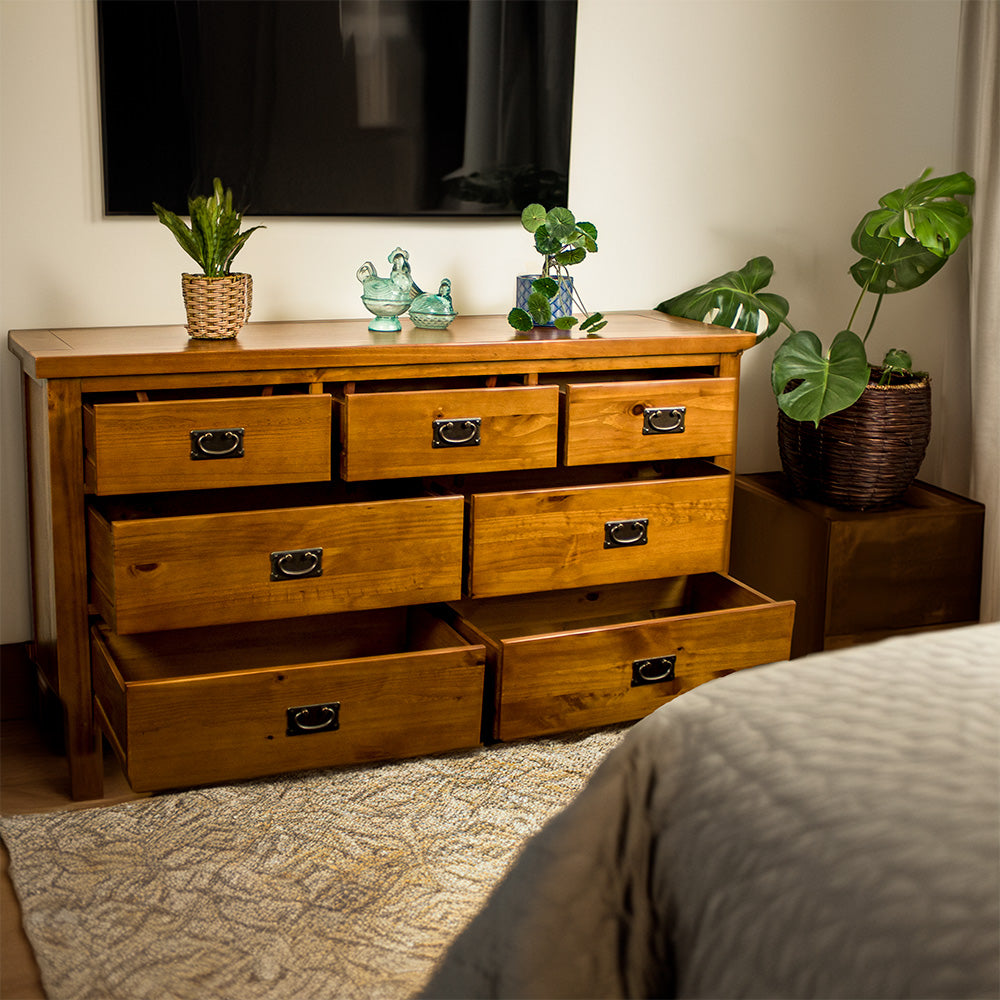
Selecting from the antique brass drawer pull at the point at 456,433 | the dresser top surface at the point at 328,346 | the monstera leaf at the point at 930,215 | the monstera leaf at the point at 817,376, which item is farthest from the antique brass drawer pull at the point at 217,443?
the monstera leaf at the point at 930,215

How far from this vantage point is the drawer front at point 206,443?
73.4 inches

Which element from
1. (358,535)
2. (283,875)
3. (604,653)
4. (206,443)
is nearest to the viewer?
(283,875)

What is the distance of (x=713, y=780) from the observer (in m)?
0.96

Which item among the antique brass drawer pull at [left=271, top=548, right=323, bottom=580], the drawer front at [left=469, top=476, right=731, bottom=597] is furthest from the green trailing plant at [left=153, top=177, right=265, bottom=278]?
the drawer front at [left=469, top=476, right=731, bottom=597]

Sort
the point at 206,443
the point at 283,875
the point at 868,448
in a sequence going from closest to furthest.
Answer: the point at 283,875
the point at 206,443
the point at 868,448

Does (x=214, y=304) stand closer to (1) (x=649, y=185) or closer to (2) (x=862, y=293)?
(1) (x=649, y=185)

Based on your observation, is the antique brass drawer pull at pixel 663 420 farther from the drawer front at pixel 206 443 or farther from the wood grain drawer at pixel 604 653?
the drawer front at pixel 206 443

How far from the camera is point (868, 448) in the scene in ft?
8.31

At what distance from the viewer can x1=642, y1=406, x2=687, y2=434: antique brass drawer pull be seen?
2.24 metres

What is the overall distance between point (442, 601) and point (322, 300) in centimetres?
69

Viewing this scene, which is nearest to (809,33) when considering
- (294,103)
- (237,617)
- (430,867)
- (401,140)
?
(401,140)

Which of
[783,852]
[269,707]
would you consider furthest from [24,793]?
[783,852]

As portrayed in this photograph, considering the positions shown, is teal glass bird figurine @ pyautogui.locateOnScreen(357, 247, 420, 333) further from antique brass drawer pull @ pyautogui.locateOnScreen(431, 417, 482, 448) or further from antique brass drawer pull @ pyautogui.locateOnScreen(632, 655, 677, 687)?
antique brass drawer pull @ pyautogui.locateOnScreen(632, 655, 677, 687)

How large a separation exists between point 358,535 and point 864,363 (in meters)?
1.07
